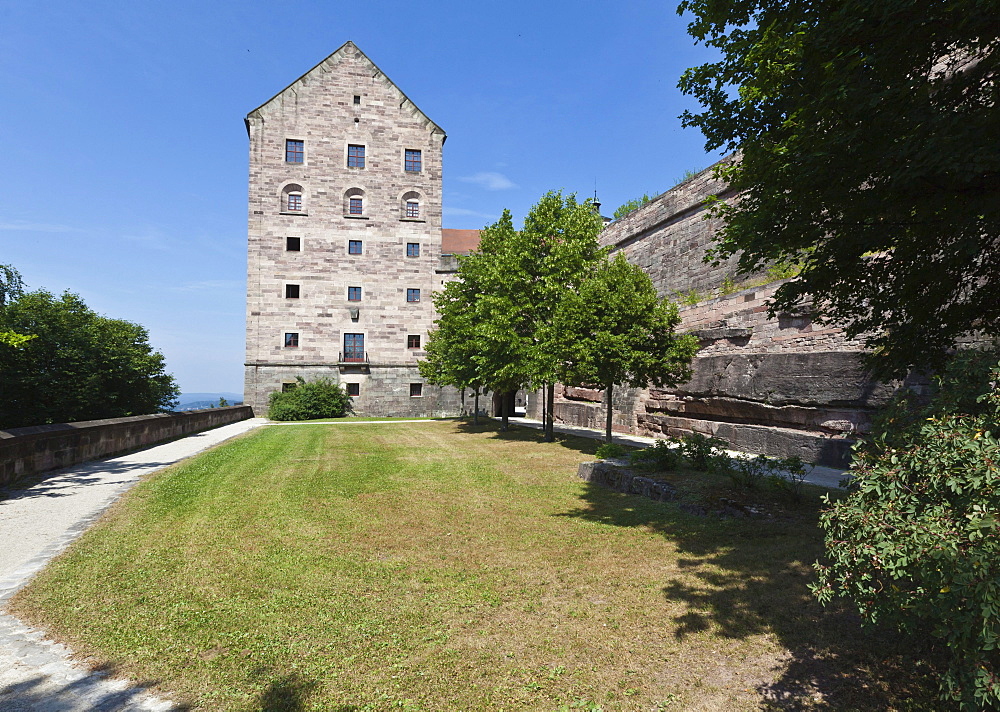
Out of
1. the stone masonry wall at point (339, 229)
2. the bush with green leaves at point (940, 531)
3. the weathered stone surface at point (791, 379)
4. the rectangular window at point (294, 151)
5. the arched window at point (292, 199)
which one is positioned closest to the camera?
the bush with green leaves at point (940, 531)

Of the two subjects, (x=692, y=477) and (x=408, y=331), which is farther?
(x=408, y=331)

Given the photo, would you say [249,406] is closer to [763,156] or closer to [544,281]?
[544,281]

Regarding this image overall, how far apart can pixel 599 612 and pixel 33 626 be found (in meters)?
4.89

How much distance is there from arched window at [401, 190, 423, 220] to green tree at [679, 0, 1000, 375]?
101 ft

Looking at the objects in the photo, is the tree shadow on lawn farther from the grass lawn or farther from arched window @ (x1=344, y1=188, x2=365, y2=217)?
arched window @ (x1=344, y1=188, x2=365, y2=217)

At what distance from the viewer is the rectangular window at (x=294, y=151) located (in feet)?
113

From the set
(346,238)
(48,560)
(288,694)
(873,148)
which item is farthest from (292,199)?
(288,694)

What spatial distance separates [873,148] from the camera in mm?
4836

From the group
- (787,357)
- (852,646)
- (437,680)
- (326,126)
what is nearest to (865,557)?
(852,646)

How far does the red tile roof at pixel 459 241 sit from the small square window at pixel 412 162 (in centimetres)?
972

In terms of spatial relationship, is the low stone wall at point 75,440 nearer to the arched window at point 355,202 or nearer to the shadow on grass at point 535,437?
the shadow on grass at point 535,437

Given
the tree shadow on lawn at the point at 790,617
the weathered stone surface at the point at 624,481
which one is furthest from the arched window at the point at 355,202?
the tree shadow on lawn at the point at 790,617

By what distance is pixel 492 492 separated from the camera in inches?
399

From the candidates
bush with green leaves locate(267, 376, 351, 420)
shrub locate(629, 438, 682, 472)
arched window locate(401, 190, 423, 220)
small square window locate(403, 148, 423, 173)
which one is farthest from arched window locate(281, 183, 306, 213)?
shrub locate(629, 438, 682, 472)
